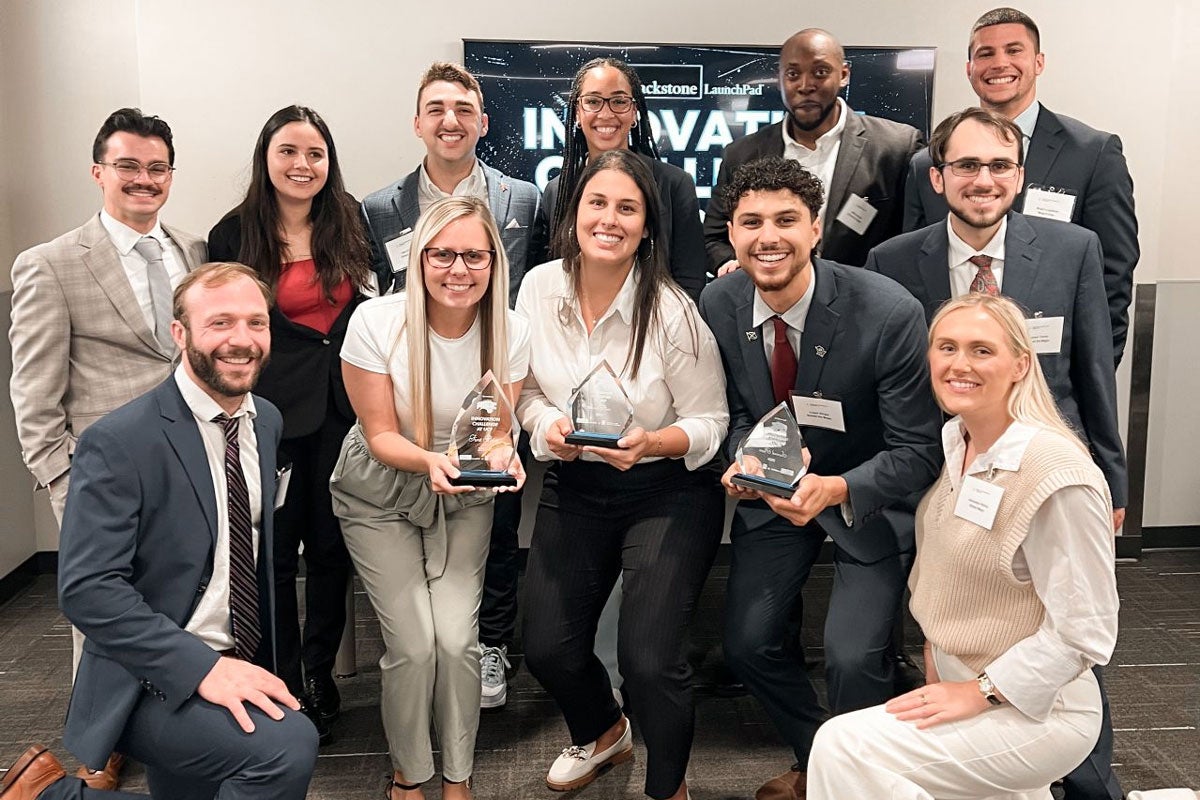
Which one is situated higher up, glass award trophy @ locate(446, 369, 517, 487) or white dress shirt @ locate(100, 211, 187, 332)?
white dress shirt @ locate(100, 211, 187, 332)

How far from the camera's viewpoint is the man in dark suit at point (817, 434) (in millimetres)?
2736

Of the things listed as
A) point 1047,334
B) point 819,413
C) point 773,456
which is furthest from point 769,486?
point 1047,334

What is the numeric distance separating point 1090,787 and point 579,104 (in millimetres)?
2436

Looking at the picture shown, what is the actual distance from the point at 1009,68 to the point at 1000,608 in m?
1.88

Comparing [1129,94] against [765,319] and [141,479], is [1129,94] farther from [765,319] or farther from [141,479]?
[141,479]

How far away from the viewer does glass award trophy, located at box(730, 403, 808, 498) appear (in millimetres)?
2650

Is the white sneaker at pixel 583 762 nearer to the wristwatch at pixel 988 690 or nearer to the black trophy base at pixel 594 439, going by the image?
the black trophy base at pixel 594 439

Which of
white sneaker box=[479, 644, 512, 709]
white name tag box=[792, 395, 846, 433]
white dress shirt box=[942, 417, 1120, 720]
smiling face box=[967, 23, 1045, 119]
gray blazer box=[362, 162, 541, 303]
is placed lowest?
white sneaker box=[479, 644, 512, 709]

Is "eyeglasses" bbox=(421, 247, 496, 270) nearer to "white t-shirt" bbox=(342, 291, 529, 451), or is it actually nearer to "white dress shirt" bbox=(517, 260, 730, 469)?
"white t-shirt" bbox=(342, 291, 529, 451)

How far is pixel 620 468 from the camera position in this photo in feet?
9.43

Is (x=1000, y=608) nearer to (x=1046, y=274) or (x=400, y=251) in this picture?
(x=1046, y=274)

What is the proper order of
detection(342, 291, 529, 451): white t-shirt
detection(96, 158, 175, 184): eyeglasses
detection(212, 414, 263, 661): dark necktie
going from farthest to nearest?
1. detection(96, 158, 175, 184): eyeglasses
2. detection(342, 291, 529, 451): white t-shirt
3. detection(212, 414, 263, 661): dark necktie

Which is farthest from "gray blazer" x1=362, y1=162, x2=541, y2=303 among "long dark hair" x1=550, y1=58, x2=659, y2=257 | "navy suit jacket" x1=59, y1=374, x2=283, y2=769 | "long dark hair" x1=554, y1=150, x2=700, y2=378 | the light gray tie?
"navy suit jacket" x1=59, y1=374, x2=283, y2=769

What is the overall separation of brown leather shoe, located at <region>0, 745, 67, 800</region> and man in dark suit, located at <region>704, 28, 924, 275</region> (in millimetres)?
2358
